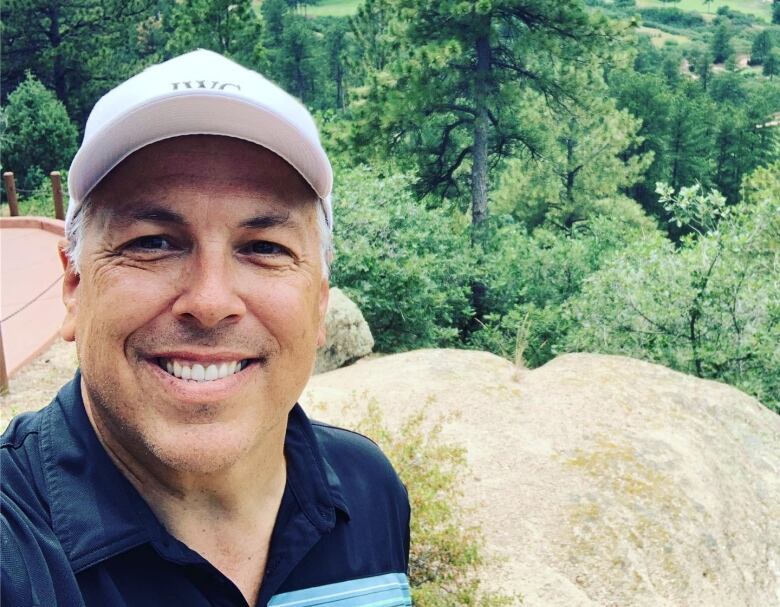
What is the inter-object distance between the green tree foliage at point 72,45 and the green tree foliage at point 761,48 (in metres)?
71.9

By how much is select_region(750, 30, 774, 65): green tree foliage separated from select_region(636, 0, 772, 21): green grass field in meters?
35.1

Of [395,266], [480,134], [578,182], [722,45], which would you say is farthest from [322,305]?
[722,45]

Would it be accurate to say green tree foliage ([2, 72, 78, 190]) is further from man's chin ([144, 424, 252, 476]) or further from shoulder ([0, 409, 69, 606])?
man's chin ([144, 424, 252, 476])

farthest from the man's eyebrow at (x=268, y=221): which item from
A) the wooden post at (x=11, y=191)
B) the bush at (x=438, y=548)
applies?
the wooden post at (x=11, y=191)

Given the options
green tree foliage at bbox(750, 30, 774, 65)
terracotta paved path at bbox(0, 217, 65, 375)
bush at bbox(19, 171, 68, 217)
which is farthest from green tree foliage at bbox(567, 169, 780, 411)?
green tree foliage at bbox(750, 30, 774, 65)

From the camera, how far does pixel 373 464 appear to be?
201 cm

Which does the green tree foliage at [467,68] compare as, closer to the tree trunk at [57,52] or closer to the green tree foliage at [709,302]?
the green tree foliage at [709,302]

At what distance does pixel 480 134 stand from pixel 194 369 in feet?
60.7

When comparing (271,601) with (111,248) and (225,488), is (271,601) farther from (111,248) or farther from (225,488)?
(111,248)

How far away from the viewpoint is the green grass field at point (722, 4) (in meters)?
123

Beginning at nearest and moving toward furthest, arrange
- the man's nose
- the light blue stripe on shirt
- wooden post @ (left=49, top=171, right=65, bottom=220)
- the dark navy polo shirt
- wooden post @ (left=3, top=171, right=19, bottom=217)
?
the dark navy polo shirt
the man's nose
the light blue stripe on shirt
wooden post @ (left=49, top=171, right=65, bottom=220)
wooden post @ (left=3, top=171, right=19, bottom=217)

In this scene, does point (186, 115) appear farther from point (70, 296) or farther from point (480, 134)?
point (480, 134)

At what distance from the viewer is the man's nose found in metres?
1.41

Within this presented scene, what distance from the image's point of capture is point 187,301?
1.41 m
